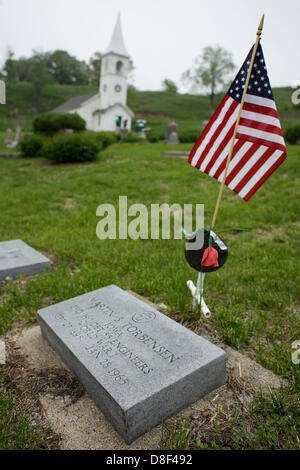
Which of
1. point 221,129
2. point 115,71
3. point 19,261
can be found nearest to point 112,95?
point 115,71

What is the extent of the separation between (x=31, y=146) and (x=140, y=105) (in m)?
47.7

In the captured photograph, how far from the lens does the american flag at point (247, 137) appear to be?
8.09 feet

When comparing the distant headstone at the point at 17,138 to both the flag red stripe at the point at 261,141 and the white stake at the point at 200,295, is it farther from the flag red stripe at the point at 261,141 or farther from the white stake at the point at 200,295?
the flag red stripe at the point at 261,141

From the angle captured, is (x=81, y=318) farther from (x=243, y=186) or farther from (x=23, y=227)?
(x=23, y=227)

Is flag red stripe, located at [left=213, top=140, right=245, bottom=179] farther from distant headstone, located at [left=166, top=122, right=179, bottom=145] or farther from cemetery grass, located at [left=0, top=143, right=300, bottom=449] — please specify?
distant headstone, located at [left=166, top=122, right=179, bottom=145]

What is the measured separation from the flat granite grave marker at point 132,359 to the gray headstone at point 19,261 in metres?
1.37

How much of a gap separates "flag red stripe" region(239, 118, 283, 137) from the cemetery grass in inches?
65.5

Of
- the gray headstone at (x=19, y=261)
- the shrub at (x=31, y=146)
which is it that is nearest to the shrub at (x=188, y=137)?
the shrub at (x=31, y=146)

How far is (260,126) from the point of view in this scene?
98.4 inches

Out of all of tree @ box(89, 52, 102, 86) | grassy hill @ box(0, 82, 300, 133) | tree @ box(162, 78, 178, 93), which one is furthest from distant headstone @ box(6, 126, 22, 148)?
tree @ box(162, 78, 178, 93)

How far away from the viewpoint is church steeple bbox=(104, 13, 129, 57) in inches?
1264

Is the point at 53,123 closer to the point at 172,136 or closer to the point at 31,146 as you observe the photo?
the point at 31,146
